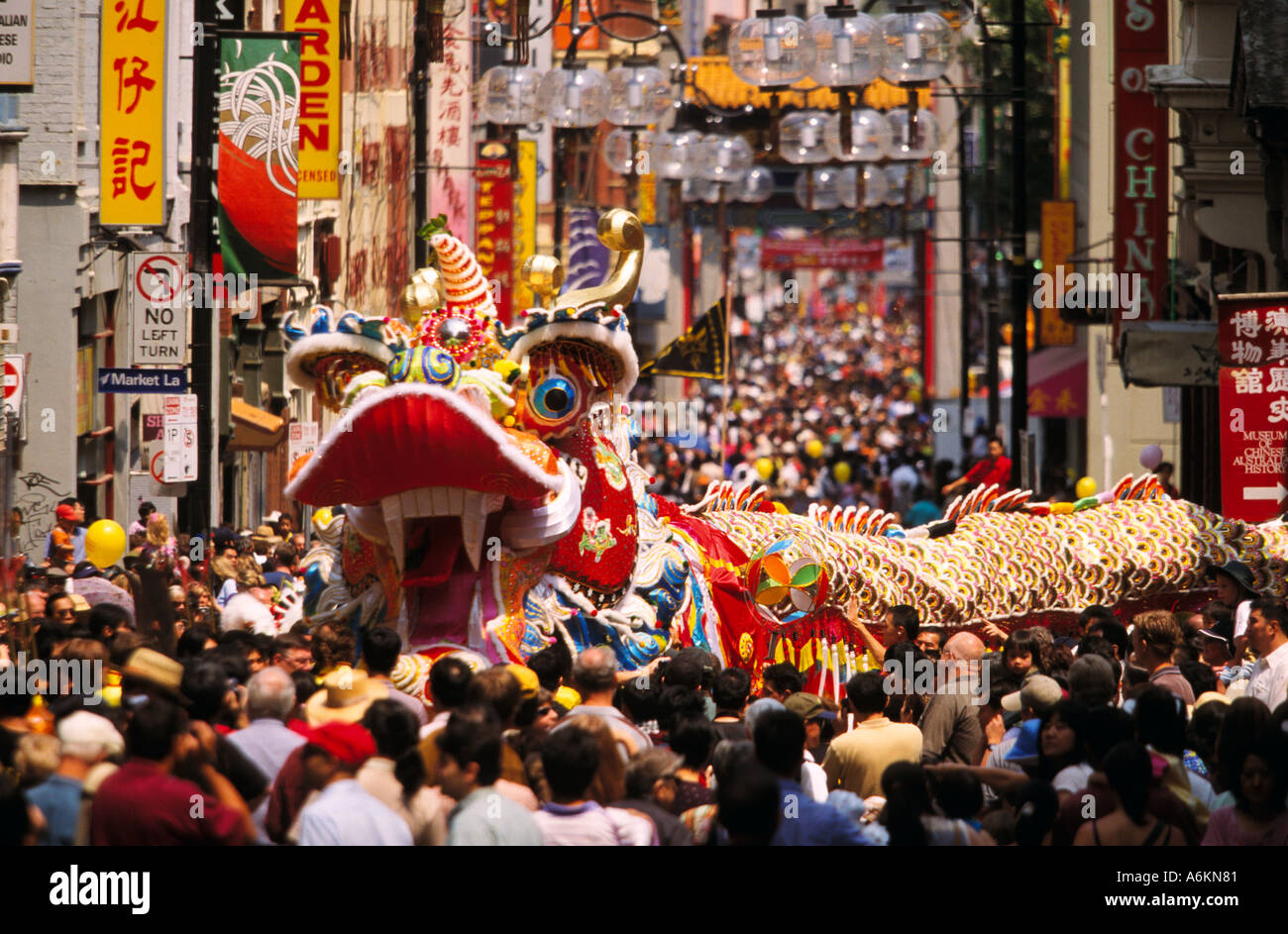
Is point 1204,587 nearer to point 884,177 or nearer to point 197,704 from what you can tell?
point 197,704

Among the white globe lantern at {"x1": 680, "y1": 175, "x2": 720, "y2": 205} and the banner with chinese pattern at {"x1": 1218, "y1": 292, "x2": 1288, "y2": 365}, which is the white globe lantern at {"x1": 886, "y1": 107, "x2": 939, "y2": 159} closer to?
the white globe lantern at {"x1": 680, "y1": 175, "x2": 720, "y2": 205}

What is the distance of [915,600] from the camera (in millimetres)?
→ 13484

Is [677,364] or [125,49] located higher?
[125,49]

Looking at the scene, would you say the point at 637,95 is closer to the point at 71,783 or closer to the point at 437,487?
the point at 437,487

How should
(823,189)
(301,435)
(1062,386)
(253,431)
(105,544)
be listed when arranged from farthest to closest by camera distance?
1. (1062,386)
2. (823,189)
3. (253,431)
4. (301,435)
5. (105,544)

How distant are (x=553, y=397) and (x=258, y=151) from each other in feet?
30.4

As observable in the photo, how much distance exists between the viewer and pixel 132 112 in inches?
800

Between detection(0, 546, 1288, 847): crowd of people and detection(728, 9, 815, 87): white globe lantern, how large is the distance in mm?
12447

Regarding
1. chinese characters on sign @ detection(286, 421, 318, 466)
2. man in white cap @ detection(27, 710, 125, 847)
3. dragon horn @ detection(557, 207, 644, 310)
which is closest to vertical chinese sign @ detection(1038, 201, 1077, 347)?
chinese characters on sign @ detection(286, 421, 318, 466)

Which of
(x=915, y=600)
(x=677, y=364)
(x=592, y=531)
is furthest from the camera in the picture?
(x=677, y=364)

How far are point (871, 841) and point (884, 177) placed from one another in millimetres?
23995

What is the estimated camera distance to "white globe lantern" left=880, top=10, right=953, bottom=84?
20500 millimetres

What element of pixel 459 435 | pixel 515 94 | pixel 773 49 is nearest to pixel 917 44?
pixel 773 49
